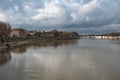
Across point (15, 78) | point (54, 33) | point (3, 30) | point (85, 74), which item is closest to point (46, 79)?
point (15, 78)

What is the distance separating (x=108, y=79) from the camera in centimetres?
1747

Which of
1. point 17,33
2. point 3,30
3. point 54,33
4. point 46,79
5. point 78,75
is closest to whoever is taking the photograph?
point 46,79

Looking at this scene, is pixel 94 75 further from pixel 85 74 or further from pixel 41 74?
pixel 41 74

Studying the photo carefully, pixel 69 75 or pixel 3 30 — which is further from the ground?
pixel 3 30

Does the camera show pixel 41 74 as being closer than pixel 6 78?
No

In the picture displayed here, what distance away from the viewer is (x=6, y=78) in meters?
17.5

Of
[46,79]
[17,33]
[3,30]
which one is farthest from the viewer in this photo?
[17,33]

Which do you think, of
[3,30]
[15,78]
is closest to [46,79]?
[15,78]

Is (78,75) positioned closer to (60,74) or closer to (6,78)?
(60,74)

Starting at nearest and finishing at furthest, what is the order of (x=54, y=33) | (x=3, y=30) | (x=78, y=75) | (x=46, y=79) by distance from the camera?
1. (x=46, y=79)
2. (x=78, y=75)
3. (x=3, y=30)
4. (x=54, y=33)

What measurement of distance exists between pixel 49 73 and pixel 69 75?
185 centimetres

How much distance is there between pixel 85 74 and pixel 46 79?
12.1ft

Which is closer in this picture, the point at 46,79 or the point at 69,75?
the point at 46,79

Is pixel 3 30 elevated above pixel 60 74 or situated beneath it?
elevated above
